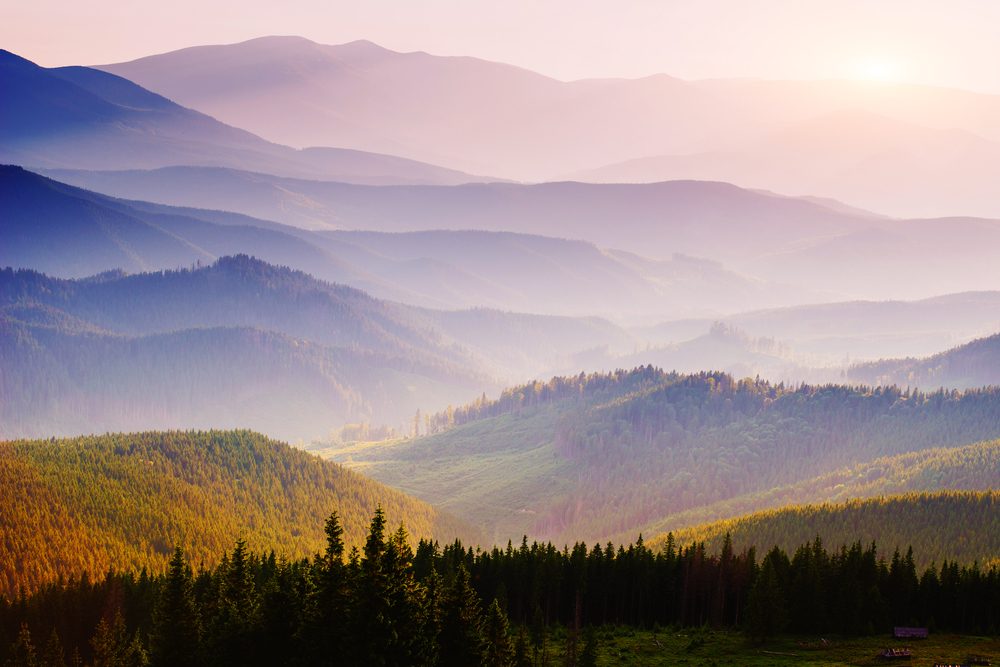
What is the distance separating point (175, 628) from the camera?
267ft

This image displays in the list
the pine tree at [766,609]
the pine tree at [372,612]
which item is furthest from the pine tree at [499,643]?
the pine tree at [766,609]

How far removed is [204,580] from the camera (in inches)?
5758

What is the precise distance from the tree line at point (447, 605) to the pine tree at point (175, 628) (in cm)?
11

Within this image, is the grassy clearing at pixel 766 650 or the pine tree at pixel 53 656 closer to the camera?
the grassy clearing at pixel 766 650

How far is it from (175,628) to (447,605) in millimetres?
22162

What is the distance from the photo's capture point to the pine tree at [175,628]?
80875 millimetres

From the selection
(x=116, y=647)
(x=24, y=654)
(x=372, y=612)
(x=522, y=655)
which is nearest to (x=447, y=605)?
(x=372, y=612)

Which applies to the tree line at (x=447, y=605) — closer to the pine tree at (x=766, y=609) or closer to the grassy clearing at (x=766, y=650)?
the pine tree at (x=766, y=609)

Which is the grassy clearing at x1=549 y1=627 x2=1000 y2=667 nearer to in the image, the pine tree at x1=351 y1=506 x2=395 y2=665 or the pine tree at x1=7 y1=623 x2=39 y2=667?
the pine tree at x1=351 y1=506 x2=395 y2=665

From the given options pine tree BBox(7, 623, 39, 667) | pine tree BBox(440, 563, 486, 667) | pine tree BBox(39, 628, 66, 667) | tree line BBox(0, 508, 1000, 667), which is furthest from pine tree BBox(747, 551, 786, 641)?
pine tree BBox(7, 623, 39, 667)

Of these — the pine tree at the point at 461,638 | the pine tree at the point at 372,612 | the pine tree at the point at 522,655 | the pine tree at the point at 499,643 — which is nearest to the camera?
the pine tree at the point at 372,612

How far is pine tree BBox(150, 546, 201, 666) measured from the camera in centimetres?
8088

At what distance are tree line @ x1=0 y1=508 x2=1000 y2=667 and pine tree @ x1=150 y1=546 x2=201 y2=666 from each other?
11cm

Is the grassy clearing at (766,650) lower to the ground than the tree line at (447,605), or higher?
lower
